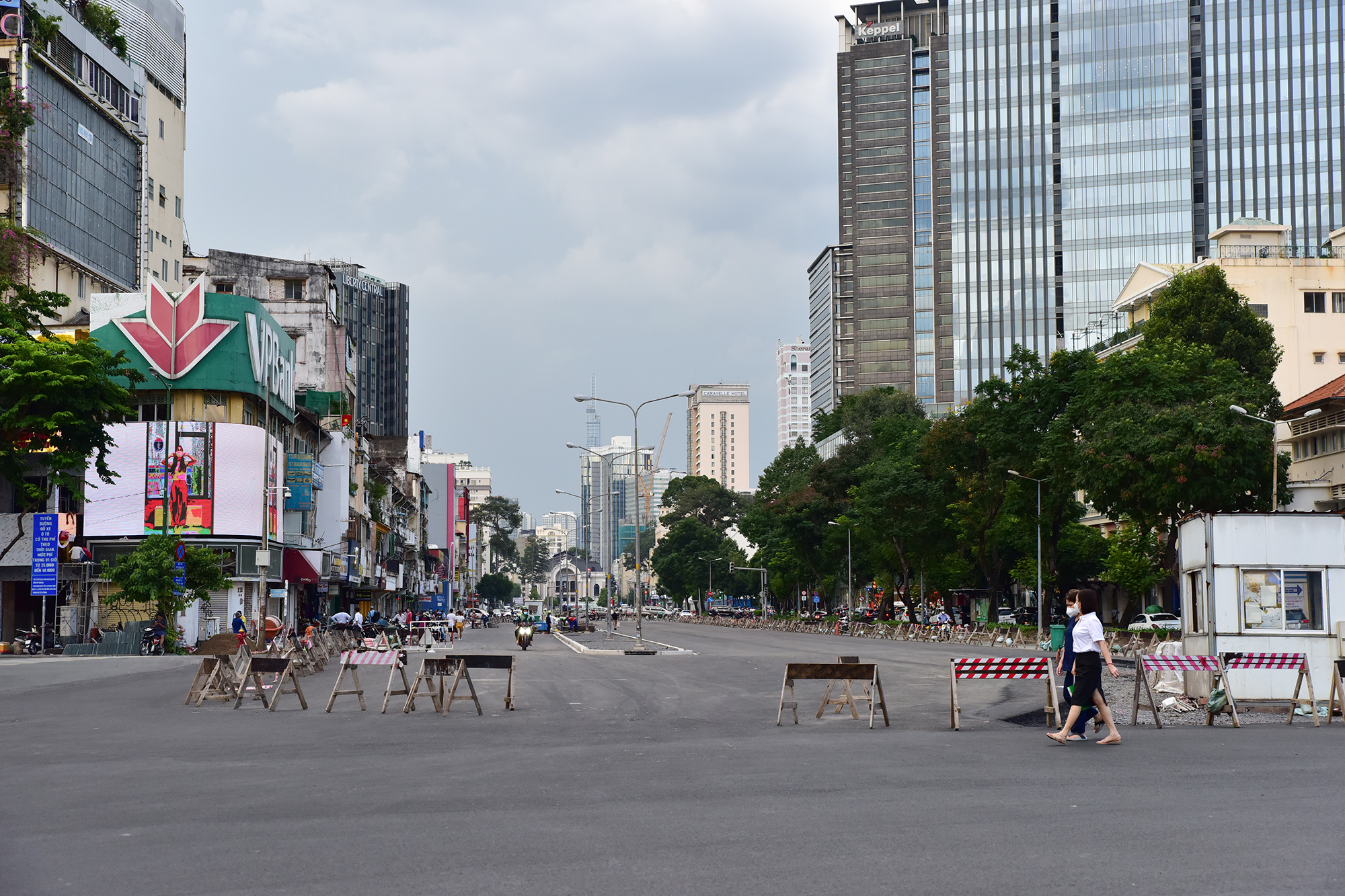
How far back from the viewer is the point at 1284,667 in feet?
60.1

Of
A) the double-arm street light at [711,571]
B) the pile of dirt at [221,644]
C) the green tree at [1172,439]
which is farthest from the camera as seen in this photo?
the double-arm street light at [711,571]

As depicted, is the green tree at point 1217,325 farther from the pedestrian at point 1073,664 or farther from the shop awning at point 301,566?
the pedestrian at point 1073,664

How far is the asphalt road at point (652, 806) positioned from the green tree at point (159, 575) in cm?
2640

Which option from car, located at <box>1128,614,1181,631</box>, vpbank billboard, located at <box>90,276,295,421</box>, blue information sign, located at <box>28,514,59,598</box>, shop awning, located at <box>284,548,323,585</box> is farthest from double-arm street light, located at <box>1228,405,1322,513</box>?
shop awning, located at <box>284,548,323,585</box>

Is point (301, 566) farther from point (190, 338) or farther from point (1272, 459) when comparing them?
point (1272, 459)

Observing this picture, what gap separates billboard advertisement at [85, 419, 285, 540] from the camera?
172ft

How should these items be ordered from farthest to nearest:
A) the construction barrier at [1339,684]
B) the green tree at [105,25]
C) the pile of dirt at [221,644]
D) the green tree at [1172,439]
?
the green tree at [105,25]
the green tree at [1172,439]
the pile of dirt at [221,644]
the construction barrier at [1339,684]

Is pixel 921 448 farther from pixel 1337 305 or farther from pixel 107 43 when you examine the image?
pixel 107 43

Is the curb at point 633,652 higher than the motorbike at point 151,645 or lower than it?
lower

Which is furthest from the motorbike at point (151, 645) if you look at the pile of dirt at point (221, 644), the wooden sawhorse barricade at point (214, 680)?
the wooden sawhorse barricade at point (214, 680)

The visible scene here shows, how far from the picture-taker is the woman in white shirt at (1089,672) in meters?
14.7

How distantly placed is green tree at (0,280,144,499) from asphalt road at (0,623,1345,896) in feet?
49.3

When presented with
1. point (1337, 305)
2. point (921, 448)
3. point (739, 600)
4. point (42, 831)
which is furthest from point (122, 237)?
point (739, 600)

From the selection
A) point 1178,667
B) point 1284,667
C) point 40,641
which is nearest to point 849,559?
point 40,641
